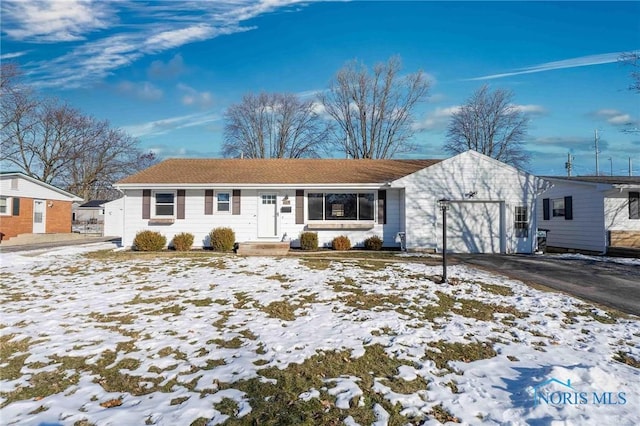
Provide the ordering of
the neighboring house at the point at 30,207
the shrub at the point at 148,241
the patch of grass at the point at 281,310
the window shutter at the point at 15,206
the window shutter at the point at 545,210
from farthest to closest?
1. the window shutter at the point at 15,206
2. the neighboring house at the point at 30,207
3. the window shutter at the point at 545,210
4. the shrub at the point at 148,241
5. the patch of grass at the point at 281,310

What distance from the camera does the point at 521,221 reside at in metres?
13.8

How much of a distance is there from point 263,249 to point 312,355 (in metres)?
9.34

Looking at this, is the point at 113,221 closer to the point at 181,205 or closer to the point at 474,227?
the point at 181,205

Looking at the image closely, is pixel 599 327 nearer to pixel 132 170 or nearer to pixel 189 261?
pixel 189 261

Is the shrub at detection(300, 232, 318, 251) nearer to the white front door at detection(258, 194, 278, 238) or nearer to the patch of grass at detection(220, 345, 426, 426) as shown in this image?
the white front door at detection(258, 194, 278, 238)

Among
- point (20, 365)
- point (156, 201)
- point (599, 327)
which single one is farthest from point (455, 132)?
point (20, 365)

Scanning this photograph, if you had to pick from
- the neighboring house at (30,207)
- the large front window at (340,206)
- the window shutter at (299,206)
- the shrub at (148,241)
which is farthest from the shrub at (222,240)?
the neighboring house at (30,207)

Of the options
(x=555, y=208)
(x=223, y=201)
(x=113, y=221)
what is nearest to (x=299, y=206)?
(x=223, y=201)

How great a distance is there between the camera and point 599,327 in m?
4.94

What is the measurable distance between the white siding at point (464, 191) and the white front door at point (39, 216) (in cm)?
2461

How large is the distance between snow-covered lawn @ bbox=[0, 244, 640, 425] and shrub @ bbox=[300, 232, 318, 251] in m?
6.18

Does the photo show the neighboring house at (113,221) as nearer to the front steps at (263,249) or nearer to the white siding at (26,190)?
the white siding at (26,190)

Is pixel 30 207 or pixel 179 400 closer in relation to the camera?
pixel 179 400

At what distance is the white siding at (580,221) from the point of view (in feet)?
46.3
